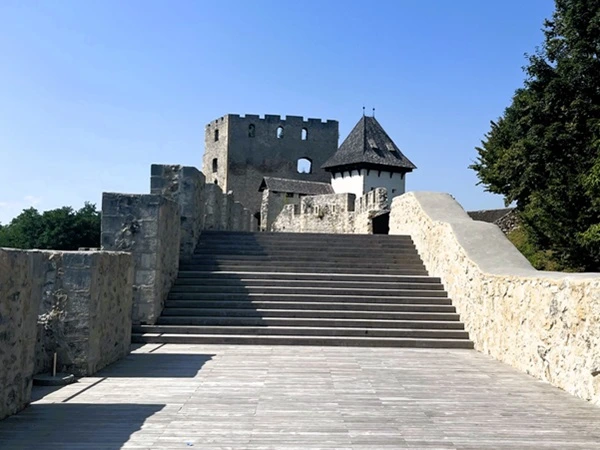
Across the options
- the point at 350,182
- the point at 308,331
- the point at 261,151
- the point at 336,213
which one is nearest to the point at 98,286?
the point at 308,331

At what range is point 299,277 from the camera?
10758 millimetres

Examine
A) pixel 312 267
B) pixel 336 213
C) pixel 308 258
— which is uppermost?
pixel 336 213

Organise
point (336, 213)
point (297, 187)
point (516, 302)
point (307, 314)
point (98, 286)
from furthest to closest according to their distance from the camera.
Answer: point (297, 187) < point (336, 213) < point (307, 314) < point (516, 302) < point (98, 286)

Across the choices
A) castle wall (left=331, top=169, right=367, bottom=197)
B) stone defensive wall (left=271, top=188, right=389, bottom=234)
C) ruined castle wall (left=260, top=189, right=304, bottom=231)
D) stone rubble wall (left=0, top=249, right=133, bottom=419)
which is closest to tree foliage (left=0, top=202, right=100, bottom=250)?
ruined castle wall (left=260, top=189, right=304, bottom=231)

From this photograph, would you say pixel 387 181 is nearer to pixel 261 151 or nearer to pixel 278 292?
pixel 261 151

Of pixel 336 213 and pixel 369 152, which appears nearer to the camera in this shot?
pixel 336 213

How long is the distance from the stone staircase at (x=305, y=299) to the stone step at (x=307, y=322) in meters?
0.01

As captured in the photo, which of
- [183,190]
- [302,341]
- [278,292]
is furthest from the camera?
[183,190]

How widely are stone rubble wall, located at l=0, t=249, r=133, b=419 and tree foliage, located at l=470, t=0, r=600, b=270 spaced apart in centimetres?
1010

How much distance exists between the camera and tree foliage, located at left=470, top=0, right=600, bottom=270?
14.9 m

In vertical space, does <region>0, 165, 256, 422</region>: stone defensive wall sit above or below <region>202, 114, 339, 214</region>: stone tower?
below

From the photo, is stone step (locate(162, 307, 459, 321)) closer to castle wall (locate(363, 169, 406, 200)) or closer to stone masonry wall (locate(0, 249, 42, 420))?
stone masonry wall (locate(0, 249, 42, 420))

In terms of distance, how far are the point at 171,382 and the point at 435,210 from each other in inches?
298

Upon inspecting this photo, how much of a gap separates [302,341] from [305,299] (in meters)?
1.37
